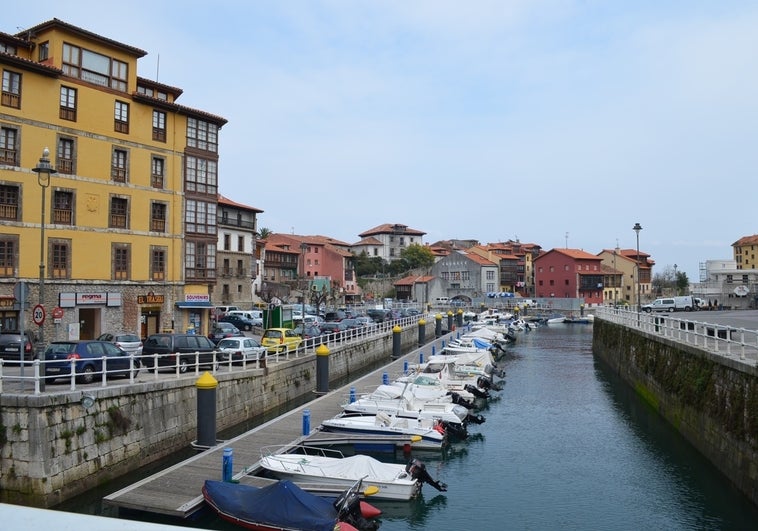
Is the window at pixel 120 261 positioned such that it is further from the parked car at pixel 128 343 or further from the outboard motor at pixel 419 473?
the outboard motor at pixel 419 473

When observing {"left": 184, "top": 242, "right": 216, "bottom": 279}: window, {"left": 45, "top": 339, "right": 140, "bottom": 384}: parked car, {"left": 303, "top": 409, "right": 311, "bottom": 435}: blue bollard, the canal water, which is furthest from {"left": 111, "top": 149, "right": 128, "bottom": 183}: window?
the canal water

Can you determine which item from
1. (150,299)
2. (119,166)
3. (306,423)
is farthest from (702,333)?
(119,166)

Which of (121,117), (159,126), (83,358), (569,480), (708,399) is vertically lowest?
(569,480)

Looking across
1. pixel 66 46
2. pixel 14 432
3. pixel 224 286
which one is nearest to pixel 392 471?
pixel 14 432

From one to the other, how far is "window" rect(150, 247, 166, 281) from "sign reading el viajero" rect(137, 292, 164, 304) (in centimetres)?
121

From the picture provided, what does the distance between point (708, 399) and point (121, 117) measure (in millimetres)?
37309

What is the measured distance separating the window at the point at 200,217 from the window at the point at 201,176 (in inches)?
39.3

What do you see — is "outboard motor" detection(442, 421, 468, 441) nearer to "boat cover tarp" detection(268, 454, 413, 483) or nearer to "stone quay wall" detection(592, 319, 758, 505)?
"boat cover tarp" detection(268, 454, 413, 483)

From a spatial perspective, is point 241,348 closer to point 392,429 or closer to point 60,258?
point 392,429

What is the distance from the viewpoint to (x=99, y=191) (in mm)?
39312

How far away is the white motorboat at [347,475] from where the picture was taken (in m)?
18.9

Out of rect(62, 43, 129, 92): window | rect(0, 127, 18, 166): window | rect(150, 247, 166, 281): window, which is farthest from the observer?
rect(150, 247, 166, 281): window

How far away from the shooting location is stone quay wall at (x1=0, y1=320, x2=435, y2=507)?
1716 centimetres

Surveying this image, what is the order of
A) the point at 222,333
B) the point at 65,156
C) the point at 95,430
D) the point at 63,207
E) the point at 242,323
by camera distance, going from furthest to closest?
the point at 242,323
the point at 222,333
the point at 63,207
the point at 65,156
the point at 95,430
